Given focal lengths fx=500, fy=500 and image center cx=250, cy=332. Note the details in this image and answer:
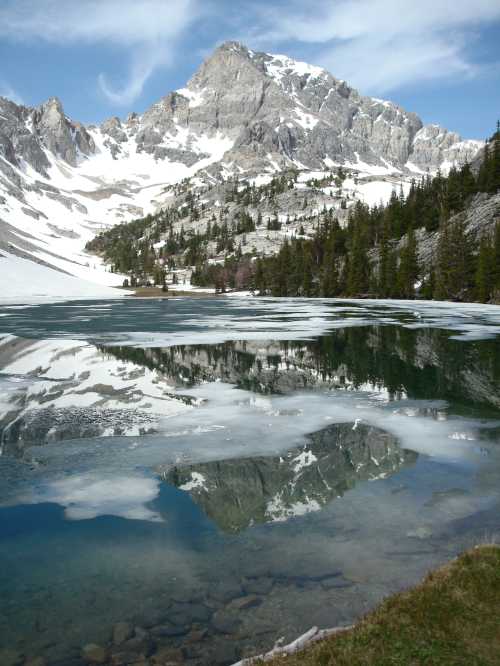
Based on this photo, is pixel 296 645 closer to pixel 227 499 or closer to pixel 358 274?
pixel 227 499

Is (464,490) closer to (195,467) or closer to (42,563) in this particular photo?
(195,467)

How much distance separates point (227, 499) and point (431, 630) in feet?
13.5

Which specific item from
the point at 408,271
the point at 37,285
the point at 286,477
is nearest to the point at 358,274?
the point at 408,271

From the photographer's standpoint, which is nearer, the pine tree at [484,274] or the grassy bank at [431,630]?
the grassy bank at [431,630]

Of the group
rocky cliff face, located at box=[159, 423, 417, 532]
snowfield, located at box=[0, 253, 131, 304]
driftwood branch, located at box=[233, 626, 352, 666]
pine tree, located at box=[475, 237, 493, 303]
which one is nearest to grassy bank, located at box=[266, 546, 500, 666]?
driftwood branch, located at box=[233, 626, 352, 666]

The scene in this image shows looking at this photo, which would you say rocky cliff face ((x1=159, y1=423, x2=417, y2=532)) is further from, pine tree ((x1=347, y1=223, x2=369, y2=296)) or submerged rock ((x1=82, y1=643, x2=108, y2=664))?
pine tree ((x1=347, y1=223, x2=369, y2=296))

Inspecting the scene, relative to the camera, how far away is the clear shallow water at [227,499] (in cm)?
549

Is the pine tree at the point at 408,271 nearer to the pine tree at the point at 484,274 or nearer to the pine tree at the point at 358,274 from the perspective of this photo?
the pine tree at the point at 358,274

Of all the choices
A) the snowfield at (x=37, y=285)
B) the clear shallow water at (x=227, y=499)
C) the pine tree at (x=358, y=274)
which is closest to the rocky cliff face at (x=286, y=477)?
the clear shallow water at (x=227, y=499)

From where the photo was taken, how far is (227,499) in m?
8.32

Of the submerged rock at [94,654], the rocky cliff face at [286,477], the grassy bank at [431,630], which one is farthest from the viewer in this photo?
the rocky cliff face at [286,477]

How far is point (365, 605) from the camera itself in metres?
5.48

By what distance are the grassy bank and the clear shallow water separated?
0.51m

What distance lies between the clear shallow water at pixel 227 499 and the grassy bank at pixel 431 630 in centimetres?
51
